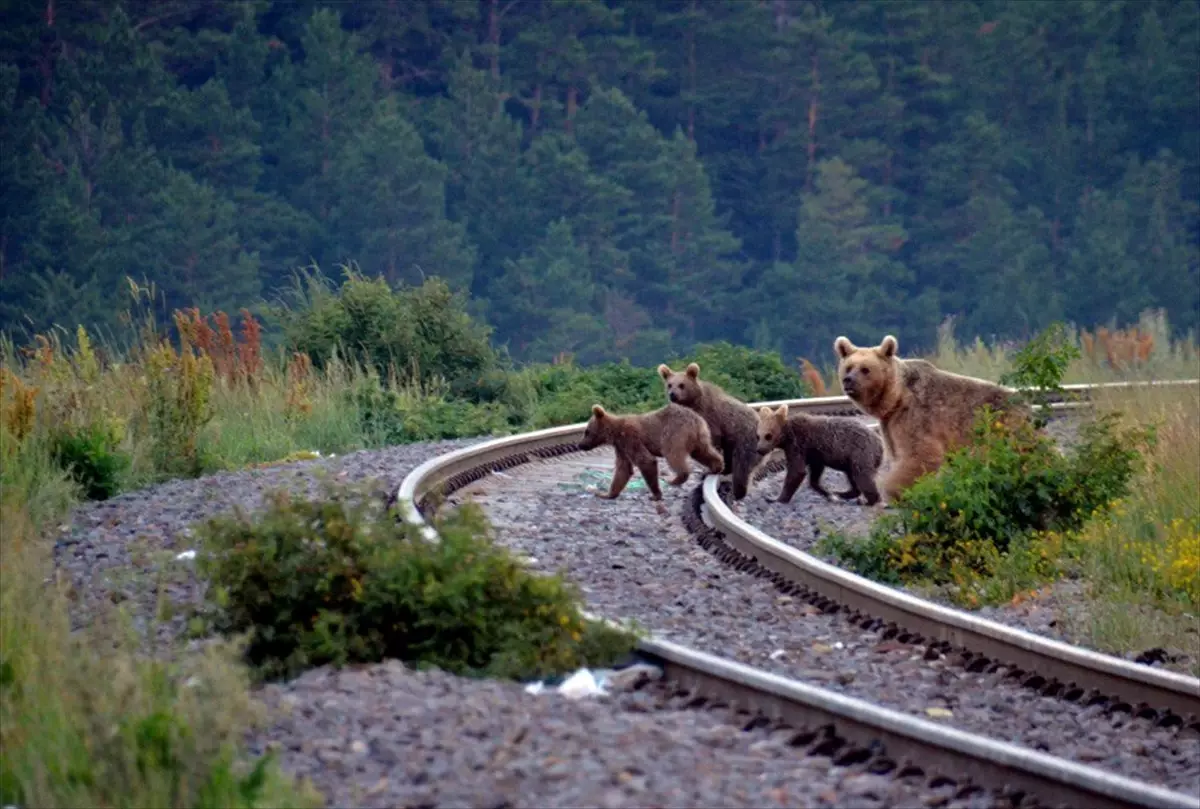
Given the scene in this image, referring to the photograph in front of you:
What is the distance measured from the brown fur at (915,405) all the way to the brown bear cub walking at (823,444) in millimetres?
415

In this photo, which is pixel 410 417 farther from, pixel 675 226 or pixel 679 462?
pixel 675 226

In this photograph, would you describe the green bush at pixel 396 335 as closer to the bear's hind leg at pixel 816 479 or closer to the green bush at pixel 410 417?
the green bush at pixel 410 417

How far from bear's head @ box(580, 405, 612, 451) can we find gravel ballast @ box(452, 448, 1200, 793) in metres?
0.43

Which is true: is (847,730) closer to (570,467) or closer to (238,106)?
(570,467)

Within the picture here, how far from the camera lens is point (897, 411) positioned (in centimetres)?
1282

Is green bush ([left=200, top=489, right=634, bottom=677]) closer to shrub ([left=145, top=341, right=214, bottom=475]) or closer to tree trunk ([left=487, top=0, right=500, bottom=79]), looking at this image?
shrub ([left=145, top=341, right=214, bottom=475])

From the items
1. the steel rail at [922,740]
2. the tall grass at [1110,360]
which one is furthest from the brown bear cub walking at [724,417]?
the tall grass at [1110,360]

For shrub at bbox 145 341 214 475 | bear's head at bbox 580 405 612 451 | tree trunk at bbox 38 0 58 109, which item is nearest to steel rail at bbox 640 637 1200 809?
bear's head at bbox 580 405 612 451

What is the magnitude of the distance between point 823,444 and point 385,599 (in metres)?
6.66

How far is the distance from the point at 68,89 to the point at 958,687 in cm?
4247

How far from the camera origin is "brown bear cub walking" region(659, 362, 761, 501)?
13859 millimetres

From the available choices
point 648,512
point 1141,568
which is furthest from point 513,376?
point 1141,568

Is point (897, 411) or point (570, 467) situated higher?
point (897, 411)

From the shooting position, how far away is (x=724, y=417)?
1400cm
